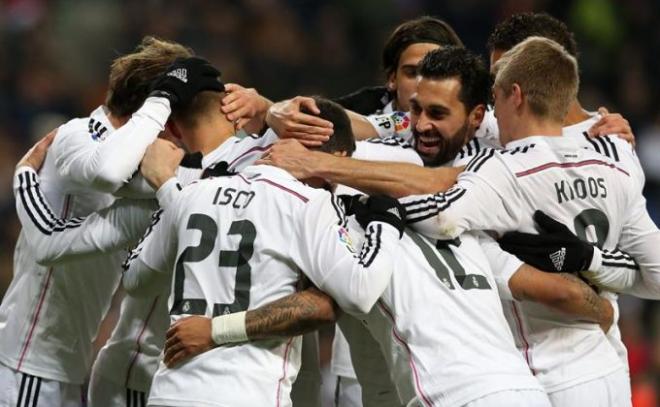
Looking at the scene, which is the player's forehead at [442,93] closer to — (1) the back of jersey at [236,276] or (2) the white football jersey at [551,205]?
(2) the white football jersey at [551,205]

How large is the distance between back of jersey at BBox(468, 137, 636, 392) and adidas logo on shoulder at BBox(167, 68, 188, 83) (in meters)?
1.31

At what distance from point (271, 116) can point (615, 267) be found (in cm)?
161

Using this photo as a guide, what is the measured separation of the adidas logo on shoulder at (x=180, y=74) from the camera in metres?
5.18

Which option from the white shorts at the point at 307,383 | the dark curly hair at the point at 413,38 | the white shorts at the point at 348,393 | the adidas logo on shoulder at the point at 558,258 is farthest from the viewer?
the dark curly hair at the point at 413,38

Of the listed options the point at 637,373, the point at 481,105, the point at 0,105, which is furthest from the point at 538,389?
the point at 0,105

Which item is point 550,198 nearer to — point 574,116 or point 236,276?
point 574,116

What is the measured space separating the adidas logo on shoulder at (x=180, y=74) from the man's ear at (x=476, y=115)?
1266mm

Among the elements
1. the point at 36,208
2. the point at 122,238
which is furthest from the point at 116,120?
the point at 122,238

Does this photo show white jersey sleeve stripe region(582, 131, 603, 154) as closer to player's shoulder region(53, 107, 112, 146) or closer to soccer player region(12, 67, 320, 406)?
soccer player region(12, 67, 320, 406)

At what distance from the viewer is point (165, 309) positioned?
5590 millimetres

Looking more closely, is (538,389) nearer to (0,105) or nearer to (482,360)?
(482,360)

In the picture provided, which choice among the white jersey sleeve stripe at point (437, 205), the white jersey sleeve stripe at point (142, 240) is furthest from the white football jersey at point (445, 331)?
the white jersey sleeve stripe at point (142, 240)

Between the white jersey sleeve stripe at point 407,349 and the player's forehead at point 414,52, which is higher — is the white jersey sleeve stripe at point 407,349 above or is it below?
below

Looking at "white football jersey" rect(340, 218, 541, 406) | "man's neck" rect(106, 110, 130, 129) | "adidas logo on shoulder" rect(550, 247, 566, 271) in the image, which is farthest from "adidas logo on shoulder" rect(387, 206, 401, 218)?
"man's neck" rect(106, 110, 130, 129)
